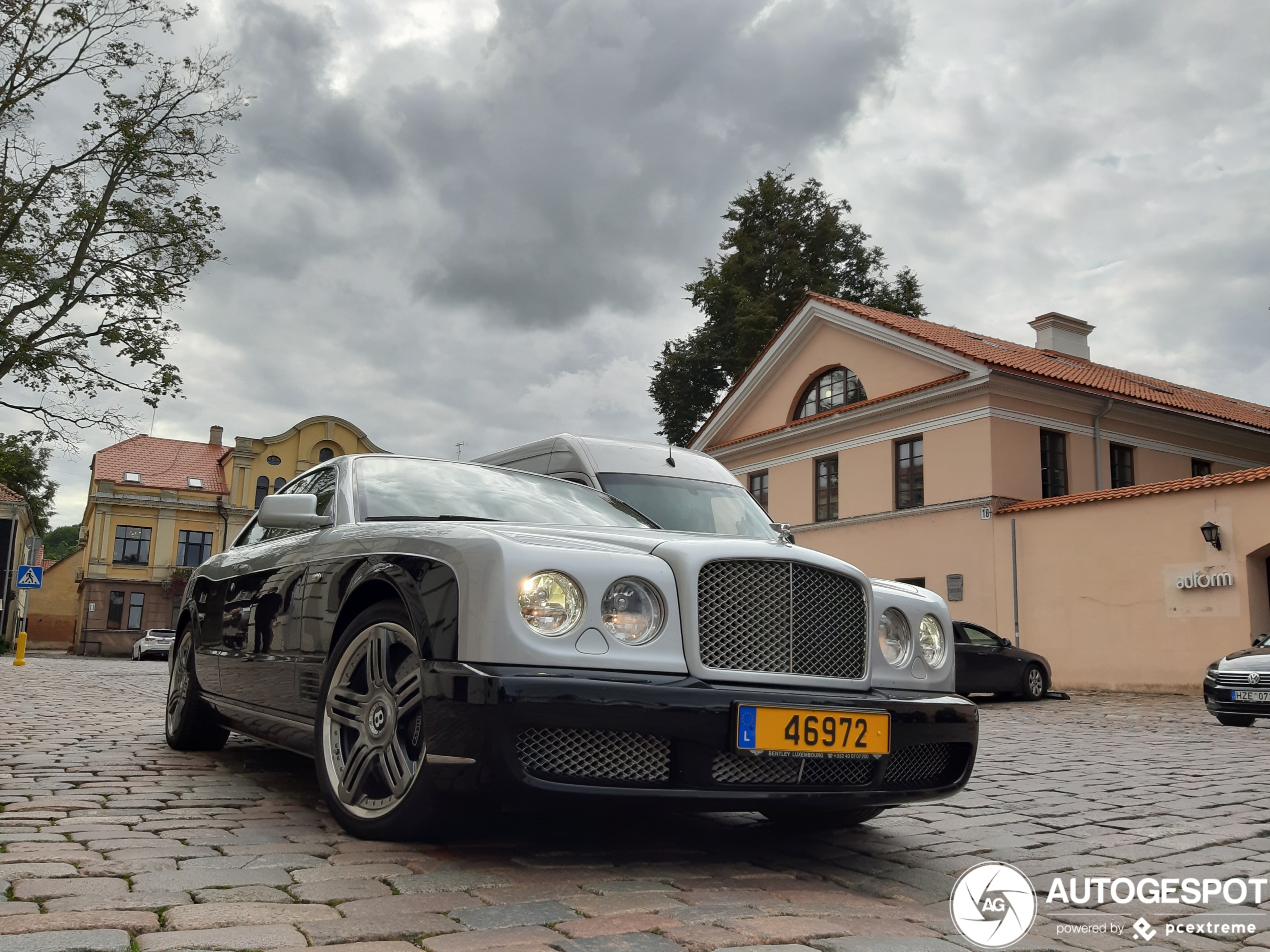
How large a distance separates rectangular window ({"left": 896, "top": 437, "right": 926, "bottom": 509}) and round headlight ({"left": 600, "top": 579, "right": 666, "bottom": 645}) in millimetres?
22231

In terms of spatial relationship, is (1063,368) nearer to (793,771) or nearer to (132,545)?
(793,771)

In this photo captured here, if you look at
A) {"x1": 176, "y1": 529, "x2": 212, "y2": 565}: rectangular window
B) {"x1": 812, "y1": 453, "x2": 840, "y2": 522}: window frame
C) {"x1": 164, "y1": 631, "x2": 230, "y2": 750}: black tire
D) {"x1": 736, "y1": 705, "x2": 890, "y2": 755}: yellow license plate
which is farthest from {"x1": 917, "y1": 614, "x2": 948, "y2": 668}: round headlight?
{"x1": 176, "y1": 529, "x2": 212, "y2": 565}: rectangular window

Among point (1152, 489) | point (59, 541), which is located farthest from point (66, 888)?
point (59, 541)

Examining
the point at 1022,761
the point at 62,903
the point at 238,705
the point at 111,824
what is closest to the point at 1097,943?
the point at 62,903

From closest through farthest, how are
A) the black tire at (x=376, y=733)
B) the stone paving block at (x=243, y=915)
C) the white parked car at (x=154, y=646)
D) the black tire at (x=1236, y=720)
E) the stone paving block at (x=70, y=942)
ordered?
1. the stone paving block at (x=70, y=942)
2. the stone paving block at (x=243, y=915)
3. the black tire at (x=376, y=733)
4. the black tire at (x=1236, y=720)
5. the white parked car at (x=154, y=646)

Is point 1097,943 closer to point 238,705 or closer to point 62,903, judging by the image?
point 62,903

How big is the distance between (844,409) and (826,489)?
2277 millimetres

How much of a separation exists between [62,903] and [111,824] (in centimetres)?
128

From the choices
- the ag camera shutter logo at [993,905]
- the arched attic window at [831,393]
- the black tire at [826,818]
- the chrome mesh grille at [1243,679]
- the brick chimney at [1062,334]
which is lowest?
the ag camera shutter logo at [993,905]

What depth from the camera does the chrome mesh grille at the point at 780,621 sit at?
362cm

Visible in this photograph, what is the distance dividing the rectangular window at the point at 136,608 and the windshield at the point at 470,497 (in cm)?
4899

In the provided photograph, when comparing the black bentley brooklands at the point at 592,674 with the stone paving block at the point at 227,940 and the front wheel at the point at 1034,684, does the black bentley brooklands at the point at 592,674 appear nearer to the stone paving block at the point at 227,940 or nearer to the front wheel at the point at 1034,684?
the stone paving block at the point at 227,940

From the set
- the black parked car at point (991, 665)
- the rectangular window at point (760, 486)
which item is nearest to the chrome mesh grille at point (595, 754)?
the black parked car at point (991, 665)

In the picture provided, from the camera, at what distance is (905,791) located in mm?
3928
